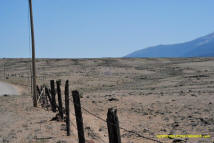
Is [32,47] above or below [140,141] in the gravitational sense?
above

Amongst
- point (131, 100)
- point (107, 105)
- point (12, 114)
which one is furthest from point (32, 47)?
point (131, 100)

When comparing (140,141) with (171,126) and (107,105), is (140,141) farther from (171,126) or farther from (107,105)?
(107,105)

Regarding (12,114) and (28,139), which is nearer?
(28,139)

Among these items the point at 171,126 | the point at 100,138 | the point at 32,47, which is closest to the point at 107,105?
the point at 32,47

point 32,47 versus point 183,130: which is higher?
point 32,47

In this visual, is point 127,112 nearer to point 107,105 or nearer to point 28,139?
point 107,105

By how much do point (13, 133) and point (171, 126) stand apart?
20.5 feet

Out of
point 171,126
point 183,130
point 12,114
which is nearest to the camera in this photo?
point 183,130

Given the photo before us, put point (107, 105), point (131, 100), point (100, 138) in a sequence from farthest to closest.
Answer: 1. point (131, 100)
2. point (107, 105)
3. point (100, 138)

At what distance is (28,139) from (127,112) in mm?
7779

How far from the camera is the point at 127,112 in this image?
58.2ft

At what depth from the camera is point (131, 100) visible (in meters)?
21.9

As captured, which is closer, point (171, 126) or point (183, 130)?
point (183, 130)

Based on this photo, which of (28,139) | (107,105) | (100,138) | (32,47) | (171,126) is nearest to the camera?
(28,139)
